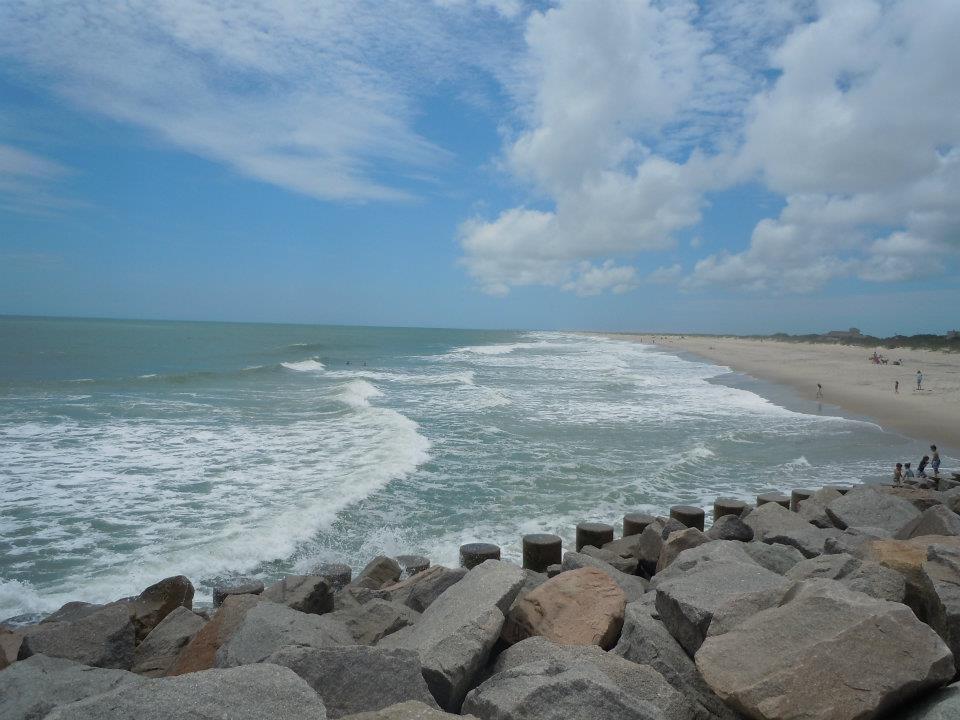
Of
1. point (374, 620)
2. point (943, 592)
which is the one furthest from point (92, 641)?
point (943, 592)

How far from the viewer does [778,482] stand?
14.4m

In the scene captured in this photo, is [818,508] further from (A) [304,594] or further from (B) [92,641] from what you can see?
(B) [92,641]

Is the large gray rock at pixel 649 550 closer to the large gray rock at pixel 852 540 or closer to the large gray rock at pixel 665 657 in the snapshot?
the large gray rock at pixel 852 540

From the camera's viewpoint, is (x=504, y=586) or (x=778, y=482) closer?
(x=504, y=586)

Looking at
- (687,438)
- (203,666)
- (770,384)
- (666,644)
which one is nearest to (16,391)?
(687,438)

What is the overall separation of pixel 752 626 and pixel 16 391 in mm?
35765

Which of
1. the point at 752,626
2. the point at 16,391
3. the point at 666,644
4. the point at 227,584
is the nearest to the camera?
the point at 752,626

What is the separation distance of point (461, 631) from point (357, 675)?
83 cm

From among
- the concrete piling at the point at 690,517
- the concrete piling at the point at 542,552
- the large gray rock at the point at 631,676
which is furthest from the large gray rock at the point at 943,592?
the concrete piling at the point at 690,517

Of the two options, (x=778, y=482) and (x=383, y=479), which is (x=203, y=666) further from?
(x=778, y=482)

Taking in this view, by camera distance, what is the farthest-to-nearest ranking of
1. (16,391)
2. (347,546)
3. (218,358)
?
(218,358)
(16,391)
(347,546)

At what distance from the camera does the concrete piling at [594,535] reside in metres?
9.04

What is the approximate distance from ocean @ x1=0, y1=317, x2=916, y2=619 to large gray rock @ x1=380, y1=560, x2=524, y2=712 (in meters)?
4.95

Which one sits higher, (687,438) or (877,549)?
(877,549)
